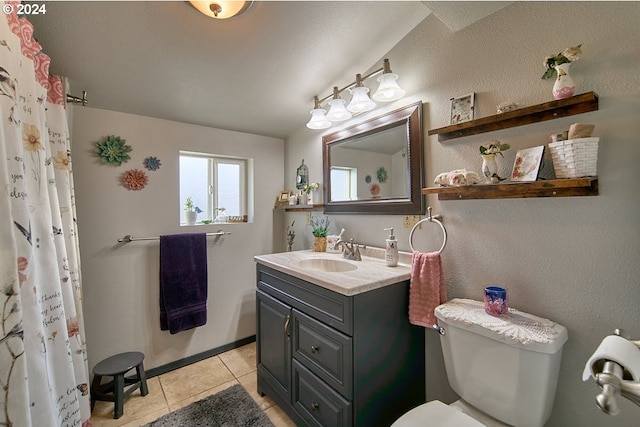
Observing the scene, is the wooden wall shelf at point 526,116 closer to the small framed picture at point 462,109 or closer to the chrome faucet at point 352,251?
the small framed picture at point 462,109

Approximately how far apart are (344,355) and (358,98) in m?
1.40

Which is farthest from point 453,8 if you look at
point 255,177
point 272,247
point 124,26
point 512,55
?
point 272,247

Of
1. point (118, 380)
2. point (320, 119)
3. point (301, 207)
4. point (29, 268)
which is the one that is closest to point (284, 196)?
point (301, 207)

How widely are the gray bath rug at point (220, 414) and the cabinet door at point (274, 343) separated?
18cm

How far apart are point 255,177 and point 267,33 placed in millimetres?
1281

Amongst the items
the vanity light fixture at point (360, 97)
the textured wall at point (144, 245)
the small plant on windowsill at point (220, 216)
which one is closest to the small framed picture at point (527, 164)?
the vanity light fixture at point (360, 97)

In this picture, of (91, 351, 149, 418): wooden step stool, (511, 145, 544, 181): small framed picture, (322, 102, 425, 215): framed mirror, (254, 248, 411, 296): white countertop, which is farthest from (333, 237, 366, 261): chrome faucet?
(91, 351, 149, 418): wooden step stool

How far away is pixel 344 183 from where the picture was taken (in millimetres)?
1945

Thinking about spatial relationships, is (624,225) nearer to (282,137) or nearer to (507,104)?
(507,104)

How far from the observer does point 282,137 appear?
257cm

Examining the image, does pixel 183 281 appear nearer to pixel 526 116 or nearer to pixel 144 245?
pixel 144 245

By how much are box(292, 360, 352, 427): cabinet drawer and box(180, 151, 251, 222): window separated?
1.49m

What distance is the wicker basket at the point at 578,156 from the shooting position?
88cm

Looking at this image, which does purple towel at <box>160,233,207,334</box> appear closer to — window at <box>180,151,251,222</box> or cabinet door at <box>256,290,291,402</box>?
window at <box>180,151,251,222</box>
